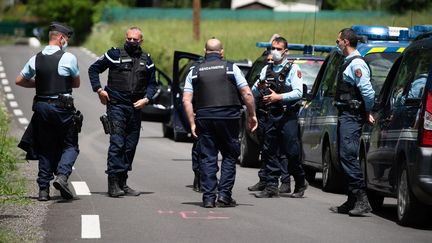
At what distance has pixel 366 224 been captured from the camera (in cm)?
1052

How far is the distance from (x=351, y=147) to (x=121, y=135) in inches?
108

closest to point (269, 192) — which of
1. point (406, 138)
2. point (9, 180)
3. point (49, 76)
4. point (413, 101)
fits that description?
point (49, 76)

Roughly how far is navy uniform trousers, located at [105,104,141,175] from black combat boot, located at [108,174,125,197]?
0.22 feet

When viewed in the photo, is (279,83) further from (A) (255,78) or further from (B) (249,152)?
(B) (249,152)

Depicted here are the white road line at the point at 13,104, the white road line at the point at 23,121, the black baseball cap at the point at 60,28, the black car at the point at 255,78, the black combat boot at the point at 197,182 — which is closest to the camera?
the black baseball cap at the point at 60,28

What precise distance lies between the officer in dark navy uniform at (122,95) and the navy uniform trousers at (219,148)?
1.04 m

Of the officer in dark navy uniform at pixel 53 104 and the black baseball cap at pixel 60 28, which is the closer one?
the officer in dark navy uniform at pixel 53 104

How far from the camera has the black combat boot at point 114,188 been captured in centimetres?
1258

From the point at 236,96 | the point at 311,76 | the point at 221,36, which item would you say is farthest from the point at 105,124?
the point at 221,36

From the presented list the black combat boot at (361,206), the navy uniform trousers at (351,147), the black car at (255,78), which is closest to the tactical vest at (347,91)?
the navy uniform trousers at (351,147)

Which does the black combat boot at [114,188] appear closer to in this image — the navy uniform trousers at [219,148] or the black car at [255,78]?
the navy uniform trousers at [219,148]

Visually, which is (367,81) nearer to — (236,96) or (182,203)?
(236,96)

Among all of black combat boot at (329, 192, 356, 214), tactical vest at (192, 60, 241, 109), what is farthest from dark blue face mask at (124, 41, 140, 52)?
black combat boot at (329, 192, 356, 214)

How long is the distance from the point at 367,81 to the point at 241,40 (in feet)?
131
